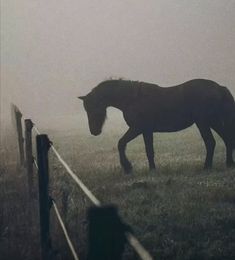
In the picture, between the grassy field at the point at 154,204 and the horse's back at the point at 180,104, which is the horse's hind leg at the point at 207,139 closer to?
the horse's back at the point at 180,104

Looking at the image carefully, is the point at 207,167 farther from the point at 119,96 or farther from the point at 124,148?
the point at 119,96

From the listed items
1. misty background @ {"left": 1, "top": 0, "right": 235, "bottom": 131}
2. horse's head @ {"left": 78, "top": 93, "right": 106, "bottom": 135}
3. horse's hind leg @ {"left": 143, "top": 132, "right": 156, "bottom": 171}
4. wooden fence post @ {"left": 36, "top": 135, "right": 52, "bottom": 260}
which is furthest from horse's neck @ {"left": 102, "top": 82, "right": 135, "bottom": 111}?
misty background @ {"left": 1, "top": 0, "right": 235, "bottom": 131}

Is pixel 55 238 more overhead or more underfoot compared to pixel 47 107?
more overhead

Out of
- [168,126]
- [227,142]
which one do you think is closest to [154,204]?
[168,126]

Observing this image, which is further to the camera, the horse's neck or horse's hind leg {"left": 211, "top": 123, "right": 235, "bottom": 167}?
horse's hind leg {"left": 211, "top": 123, "right": 235, "bottom": 167}

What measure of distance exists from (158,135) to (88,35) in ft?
262

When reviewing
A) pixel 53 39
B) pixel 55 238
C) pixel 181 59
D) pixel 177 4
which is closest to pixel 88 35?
pixel 53 39

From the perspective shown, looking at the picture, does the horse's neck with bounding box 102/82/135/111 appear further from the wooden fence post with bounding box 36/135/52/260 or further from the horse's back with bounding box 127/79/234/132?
the wooden fence post with bounding box 36/135/52/260

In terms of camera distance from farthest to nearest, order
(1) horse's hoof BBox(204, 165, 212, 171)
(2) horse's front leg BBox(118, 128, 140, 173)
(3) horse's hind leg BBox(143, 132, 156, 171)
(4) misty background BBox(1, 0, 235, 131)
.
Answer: (4) misty background BBox(1, 0, 235, 131), (3) horse's hind leg BBox(143, 132, 156, 171), (2) horse's front leg BBox(118, 128, 140, 173), (1) horse's hoof BBox(204, 165, 212, 171)

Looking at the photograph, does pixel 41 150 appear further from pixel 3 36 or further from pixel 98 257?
pixel 3 36

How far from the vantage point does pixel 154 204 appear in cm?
816

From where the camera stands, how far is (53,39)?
92375 millimetres

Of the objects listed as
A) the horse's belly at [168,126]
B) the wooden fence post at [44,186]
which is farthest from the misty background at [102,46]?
the wooden fence post at [44,186]

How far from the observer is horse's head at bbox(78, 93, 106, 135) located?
11.6 meters
